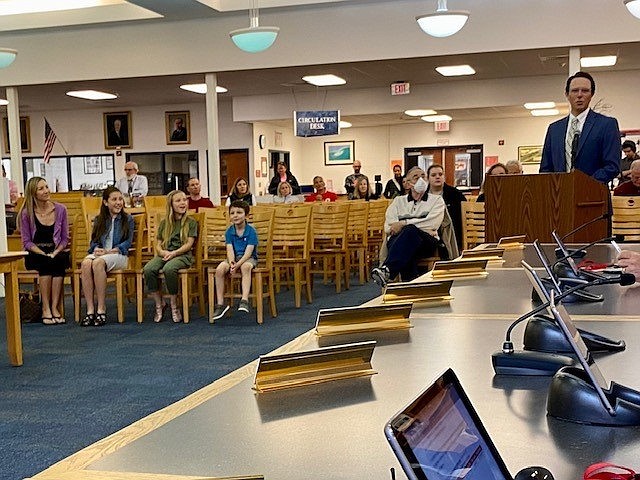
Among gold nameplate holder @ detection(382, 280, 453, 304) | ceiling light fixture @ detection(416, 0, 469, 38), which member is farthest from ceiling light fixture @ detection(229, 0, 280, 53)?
gold nameplate holder @ detection(382, 280, 453, 304)

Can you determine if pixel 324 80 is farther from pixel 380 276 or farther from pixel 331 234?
pixel 380 276

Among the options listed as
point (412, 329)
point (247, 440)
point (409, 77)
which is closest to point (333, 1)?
point (409, 77)

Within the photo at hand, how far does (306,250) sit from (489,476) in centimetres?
646

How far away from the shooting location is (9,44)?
1085cm

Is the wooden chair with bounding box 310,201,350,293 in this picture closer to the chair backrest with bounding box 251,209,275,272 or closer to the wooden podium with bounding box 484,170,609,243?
the chair backrest with bounding box 251,209,275,272

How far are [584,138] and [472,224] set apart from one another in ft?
8.44

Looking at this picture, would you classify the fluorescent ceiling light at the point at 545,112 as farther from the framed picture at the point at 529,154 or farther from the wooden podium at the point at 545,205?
the wooden podium at the point at 545,205

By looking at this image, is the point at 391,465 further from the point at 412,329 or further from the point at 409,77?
the point at 409,77

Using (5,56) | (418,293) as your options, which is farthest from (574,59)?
(418,293)

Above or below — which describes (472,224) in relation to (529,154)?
below

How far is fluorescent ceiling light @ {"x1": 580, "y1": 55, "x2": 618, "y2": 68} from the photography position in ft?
34.5

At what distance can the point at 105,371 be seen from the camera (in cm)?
487

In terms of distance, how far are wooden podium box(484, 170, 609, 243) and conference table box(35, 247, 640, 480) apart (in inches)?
99.6

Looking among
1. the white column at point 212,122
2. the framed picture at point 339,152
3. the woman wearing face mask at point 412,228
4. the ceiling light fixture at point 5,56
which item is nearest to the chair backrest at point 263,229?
the woman wearing face mask at point 412,228
